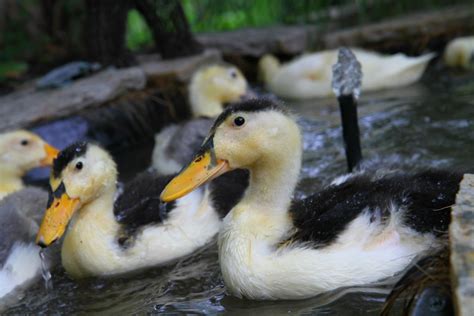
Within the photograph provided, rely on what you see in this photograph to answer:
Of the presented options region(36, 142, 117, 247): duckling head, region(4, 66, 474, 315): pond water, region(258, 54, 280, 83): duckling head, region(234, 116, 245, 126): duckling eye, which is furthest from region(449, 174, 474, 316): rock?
region(258, 54, 280, 83): duckling head

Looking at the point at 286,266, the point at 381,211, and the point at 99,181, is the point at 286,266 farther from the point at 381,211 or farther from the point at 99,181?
the point at 99,181

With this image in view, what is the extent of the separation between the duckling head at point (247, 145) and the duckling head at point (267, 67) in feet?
19.1

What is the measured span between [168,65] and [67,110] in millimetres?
1605

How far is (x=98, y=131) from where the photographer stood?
8.20 metres

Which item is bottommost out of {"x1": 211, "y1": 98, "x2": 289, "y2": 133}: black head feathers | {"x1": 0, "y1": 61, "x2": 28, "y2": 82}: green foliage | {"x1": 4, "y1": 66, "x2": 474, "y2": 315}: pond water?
{"x1": 4, "y1": 66, "x2": 474, "y2": 315}: pond water

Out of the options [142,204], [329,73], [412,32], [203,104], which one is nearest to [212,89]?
[203,104]

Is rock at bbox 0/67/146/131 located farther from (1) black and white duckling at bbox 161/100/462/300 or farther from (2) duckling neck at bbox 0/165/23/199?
(1) black and white duckling at bbox 161/100/462/300

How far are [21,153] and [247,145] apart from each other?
116 inches

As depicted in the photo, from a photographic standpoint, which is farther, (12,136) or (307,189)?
(12,136)

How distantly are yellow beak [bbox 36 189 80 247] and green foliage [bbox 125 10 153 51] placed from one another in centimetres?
581

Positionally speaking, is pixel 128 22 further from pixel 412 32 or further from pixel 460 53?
pixel 460 53

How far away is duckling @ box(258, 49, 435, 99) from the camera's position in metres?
9.15

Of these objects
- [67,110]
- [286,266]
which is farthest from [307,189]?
[67,110]

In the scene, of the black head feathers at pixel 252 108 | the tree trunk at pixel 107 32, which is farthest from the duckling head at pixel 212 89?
the black head feathers at pixel 252 108
